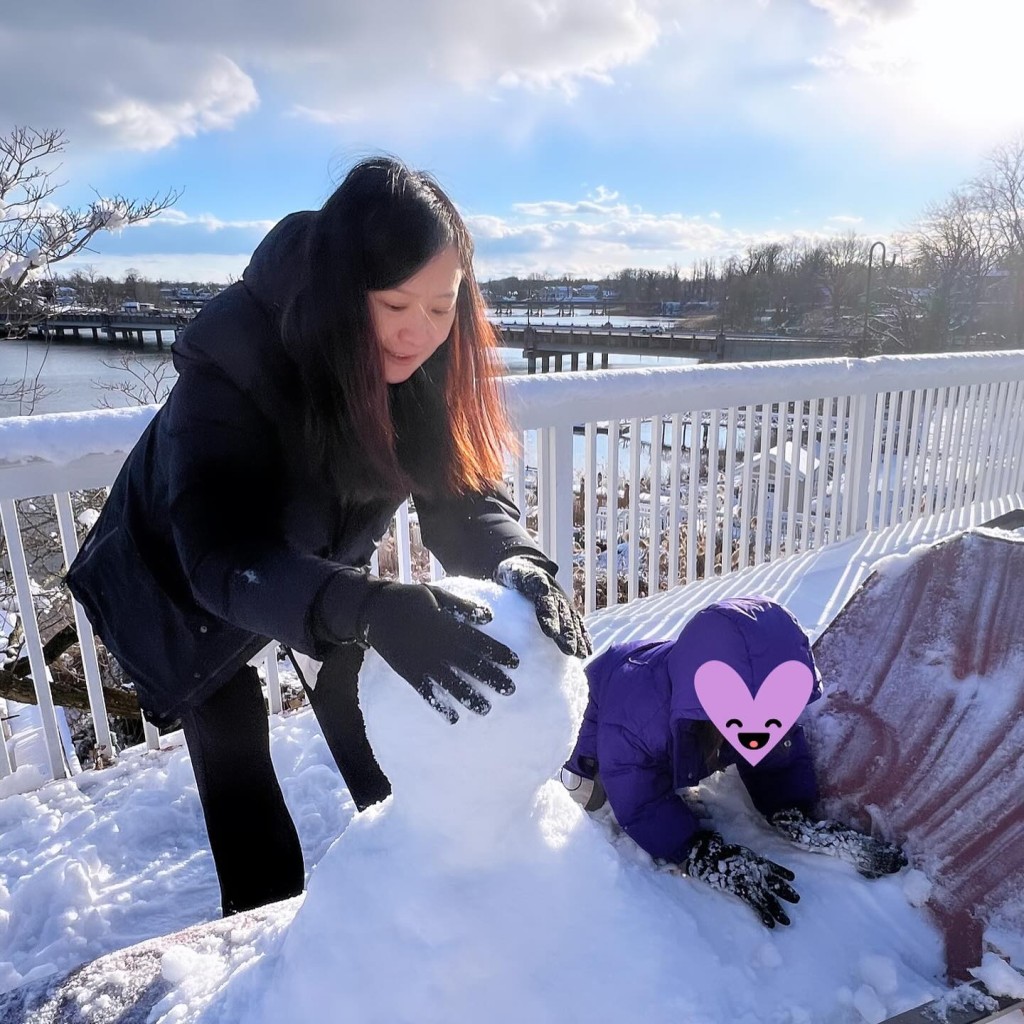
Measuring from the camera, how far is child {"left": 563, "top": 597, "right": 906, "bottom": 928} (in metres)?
1.10

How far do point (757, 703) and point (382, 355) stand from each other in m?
0.77

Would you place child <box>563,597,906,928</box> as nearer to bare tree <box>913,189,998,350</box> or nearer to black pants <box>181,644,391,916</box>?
black pants <box>181,644,391,916</box>

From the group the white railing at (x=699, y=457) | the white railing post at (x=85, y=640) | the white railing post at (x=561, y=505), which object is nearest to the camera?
the white railing at (x=699, y=457)

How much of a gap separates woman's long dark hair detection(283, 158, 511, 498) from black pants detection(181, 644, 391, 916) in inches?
16.7

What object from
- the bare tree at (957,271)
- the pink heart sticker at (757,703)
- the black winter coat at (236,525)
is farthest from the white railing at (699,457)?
the bare tree at (957,271)

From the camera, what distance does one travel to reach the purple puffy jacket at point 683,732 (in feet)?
3.66

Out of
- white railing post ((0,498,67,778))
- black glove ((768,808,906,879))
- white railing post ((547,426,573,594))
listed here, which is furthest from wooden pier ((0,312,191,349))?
white railing post ((547,426,573,594))

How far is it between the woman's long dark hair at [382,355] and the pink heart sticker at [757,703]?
1.85ft

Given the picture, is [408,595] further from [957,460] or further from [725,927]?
[957,460]

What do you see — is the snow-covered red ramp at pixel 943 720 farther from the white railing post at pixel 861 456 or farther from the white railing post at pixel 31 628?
the white railing post at pixel 861 456

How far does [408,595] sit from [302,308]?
51cm

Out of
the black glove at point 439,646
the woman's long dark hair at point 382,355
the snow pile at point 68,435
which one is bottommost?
the black glove at point 439,646

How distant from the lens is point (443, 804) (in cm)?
87

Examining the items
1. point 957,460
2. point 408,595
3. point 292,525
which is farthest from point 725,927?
point 957,460
